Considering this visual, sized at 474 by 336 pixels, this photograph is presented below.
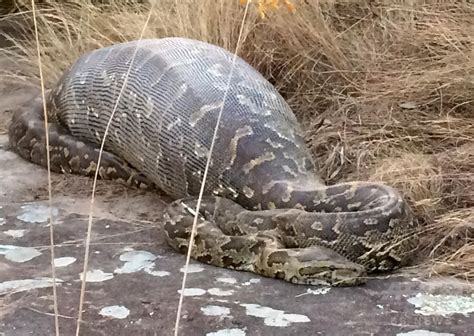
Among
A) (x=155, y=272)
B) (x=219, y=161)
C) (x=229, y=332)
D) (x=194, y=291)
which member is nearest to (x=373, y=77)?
(x=219, y=161)

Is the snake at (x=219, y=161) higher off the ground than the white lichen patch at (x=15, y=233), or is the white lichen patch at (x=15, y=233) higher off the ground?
the snake at (x=219, y=161)

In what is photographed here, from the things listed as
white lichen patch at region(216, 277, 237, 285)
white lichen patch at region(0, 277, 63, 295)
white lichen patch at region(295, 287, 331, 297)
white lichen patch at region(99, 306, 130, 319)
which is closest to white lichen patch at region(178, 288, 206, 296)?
white lichen patch at region(216, 277, 237, 285)

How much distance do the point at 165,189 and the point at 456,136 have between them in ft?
4.71

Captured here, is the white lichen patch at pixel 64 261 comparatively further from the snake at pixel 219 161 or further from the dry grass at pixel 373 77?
the dry grass at pixel 373 77

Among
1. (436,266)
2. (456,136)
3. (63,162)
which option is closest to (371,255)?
(436,266)

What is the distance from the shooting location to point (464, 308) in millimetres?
3543

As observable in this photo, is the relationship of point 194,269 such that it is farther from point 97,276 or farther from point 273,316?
point 273,316

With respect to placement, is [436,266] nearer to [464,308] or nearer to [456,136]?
[464,308]

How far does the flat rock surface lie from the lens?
11.2ft

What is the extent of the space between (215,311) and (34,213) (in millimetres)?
1430

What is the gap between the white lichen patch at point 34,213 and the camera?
4.55m

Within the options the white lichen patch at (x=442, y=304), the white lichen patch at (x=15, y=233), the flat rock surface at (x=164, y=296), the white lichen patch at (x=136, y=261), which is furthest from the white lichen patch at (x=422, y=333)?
the white lichen patch at (x=15, y=233)

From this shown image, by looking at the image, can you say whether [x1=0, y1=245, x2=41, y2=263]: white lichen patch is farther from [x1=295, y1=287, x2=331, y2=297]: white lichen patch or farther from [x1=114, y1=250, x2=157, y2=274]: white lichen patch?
[x1=295, y1=287, x2=331, y2=297]: white lichen patch

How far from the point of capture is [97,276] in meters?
3.89
